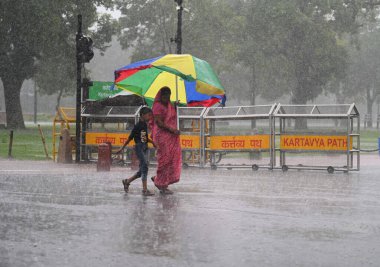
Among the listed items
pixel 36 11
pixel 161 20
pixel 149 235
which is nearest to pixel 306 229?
pixel 149 235

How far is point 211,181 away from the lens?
1736 centimetres

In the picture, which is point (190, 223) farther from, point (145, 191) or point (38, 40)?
point (38, 40)

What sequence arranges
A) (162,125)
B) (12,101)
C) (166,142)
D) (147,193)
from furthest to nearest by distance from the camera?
(12,101) < (166,142) < (162,125) < (147,193)

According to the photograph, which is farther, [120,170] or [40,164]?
[40,164]

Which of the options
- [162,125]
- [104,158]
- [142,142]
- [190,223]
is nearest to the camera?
[190,223]

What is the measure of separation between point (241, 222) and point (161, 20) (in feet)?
220

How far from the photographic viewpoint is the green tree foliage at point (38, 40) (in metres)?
47.6

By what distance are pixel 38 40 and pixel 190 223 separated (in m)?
40.6

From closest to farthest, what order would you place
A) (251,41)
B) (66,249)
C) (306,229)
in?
(66,249) < (306,229) < (251,41)

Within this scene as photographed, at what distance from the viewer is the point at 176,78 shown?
1750cm

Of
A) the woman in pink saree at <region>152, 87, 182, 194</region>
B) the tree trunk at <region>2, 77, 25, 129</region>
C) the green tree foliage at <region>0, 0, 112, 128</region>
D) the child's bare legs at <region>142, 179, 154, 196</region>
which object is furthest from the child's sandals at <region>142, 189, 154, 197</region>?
the tree trunk at <region>2, 77, 25, 129</region>

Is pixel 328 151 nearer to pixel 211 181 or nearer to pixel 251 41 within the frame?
pixel 211 181

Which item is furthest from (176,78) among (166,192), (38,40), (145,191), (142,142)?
(38,40)

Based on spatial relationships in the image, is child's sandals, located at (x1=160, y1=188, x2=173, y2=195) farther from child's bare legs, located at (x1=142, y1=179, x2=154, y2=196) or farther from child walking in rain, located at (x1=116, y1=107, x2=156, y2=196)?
child walking in rain, located at (x1=116, y1=107, x2=156, y2=196)
